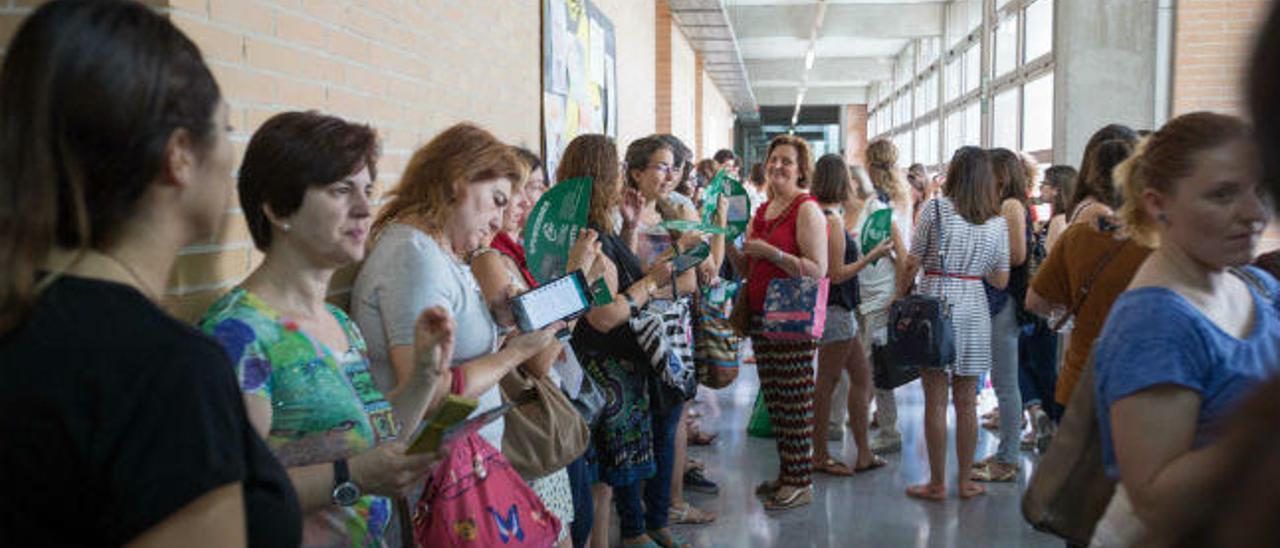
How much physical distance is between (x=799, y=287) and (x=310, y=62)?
243 centimetres

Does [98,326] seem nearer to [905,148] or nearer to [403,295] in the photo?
[403,295]

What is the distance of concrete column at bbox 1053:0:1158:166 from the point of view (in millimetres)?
7156

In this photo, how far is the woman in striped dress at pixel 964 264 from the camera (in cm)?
436

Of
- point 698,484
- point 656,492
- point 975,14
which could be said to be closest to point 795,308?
point 656,492

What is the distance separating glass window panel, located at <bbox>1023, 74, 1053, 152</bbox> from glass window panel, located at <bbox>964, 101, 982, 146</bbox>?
2.18m

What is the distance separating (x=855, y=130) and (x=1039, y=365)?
24.5 m

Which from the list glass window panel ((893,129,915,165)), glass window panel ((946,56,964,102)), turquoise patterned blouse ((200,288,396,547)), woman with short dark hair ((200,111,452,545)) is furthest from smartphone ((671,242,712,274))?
glass window panel ((893,129,915,165))

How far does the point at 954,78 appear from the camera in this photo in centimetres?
1407

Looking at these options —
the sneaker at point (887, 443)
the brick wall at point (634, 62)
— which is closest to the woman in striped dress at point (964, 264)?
the sneaker at point (887, 443)

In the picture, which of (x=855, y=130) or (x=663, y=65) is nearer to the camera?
(x=663, y=65)

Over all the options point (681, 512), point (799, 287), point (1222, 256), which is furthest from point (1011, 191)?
point (1222, 256)

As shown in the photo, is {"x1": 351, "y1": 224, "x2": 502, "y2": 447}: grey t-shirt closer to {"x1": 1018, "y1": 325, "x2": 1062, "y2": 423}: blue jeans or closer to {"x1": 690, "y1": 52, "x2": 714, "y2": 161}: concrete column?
{"x1": 1018, "y1": 325, "x2": 1062, "y2": 423}: blue jeans

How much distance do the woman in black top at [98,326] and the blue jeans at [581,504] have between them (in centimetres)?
201

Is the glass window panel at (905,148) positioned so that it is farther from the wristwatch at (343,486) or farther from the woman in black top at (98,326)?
the woman in black top at (98,326)
